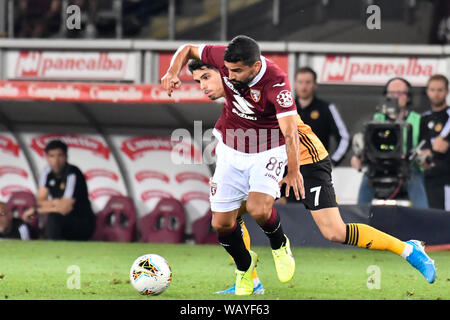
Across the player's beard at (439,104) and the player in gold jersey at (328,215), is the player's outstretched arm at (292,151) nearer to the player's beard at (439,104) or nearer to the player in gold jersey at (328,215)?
the player in gold jersey at (328,215)

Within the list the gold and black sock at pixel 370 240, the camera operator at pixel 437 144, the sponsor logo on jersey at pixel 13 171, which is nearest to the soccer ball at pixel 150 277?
the gold and black sock at pixel 370 240

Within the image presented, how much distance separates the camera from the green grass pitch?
7039 mm

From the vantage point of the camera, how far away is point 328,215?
7082 mm

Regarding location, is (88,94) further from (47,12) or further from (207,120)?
(47,12)

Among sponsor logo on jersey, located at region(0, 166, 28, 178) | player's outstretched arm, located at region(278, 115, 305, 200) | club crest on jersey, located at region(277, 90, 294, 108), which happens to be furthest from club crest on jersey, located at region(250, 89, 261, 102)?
sponsor logo on jersey, located at region(0, 166, 28, 178)

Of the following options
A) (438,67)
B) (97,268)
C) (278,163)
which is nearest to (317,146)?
(278,163)

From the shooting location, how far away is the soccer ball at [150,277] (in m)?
6.85

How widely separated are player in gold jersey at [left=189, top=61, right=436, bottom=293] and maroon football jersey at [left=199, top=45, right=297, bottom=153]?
0.64ft

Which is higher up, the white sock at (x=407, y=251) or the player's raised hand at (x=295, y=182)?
the player's raised hand at (x=295, y=182)

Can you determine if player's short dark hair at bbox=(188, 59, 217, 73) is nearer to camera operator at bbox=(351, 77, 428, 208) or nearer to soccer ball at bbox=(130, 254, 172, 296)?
soccer ball at bbox=(130, 254, 172, 296)

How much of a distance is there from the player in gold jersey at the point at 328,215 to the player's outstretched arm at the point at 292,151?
658 mm

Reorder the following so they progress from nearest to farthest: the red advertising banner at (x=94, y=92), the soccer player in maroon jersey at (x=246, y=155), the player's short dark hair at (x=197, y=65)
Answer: the soccer player in maroon jersey at (x=246, y=155), the player's short dark hair at (x=197, y=65), the red advertising banner at (x=94, y=92)

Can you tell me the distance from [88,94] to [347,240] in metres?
5.04

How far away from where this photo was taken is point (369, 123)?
10.3 meters
